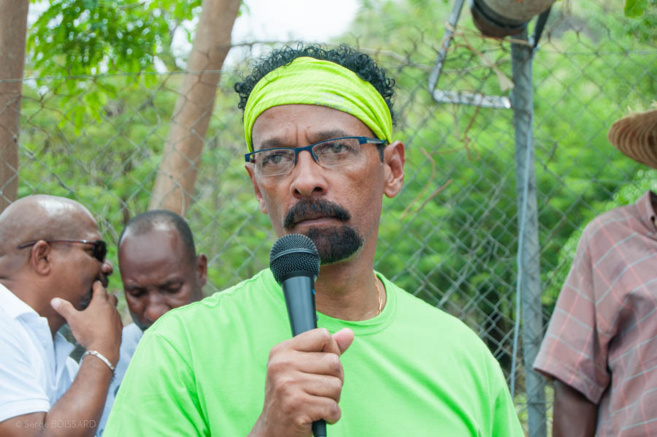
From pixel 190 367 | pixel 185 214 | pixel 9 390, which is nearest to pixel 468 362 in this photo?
pixel 190 367

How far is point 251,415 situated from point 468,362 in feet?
2.07

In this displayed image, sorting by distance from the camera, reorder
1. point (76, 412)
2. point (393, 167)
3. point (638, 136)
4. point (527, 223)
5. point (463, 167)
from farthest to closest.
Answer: point (463, 167)
point (527, 223)
point (638, 136)
point (76, 412)
point (393, 167)

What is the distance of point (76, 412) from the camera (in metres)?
2.34

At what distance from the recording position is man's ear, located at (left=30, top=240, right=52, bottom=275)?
2.70 m

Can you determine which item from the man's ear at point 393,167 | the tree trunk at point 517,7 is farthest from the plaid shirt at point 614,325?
the man's ear at point 393,167

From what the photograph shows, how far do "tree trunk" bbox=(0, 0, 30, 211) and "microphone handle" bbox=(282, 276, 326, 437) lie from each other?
225 centimetres

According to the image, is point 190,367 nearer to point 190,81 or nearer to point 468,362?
point 468,362

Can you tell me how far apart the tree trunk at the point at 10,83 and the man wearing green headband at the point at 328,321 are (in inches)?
64.9

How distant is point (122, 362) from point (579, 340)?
6.34ft

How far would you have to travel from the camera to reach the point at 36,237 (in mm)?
2744

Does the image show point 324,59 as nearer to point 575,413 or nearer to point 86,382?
point 86,382

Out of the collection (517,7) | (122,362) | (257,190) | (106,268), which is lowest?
(122,362)

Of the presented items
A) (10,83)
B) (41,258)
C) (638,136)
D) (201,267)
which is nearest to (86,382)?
(41,258)

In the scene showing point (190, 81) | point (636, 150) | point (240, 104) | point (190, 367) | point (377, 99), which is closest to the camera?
point (190, 367)
